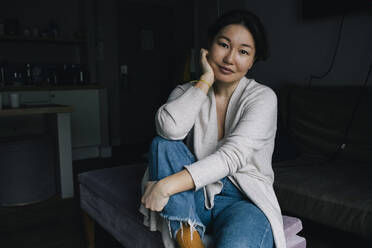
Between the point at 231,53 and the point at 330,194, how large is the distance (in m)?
0.84

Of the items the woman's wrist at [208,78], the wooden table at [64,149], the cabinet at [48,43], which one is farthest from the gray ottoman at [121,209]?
the cabinet at [48,43]

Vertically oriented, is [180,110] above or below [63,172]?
above

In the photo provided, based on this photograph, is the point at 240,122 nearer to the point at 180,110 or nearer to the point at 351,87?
the point at 180,110

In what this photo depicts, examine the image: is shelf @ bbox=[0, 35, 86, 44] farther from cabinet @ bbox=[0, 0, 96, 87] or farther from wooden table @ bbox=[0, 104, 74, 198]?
wooden table @ bbox=[0, 104, 74, 198]

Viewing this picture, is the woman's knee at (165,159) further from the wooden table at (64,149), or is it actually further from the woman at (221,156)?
the wooden table at (64,149)

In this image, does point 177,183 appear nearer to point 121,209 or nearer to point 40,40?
point 121,209

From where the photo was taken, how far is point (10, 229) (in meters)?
2.08

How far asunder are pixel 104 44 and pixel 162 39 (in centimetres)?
92

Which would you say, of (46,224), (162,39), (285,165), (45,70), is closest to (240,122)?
(285,165)

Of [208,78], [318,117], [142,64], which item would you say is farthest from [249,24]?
[142,64]

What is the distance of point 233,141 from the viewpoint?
1.05 metres

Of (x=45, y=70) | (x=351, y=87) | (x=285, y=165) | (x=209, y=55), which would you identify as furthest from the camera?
(x=45, y=70)

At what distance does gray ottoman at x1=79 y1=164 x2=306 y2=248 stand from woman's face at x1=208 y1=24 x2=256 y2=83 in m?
0.55

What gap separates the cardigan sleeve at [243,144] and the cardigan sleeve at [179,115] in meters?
0.12
